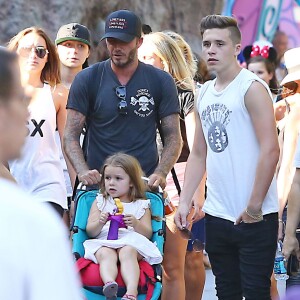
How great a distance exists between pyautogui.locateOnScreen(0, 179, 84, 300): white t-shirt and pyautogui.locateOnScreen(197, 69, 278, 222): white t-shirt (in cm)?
321

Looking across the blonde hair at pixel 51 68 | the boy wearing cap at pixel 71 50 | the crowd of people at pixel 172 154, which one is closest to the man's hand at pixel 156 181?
the crowd of people at pixel 172 154

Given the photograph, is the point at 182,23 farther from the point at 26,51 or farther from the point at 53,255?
the point at 53,255

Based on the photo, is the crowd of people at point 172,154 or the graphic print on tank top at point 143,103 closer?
the crowd of people at point 172,154

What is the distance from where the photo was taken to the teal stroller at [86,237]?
5508 millimetres

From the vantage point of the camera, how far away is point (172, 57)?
6.81m

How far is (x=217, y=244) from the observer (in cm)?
524

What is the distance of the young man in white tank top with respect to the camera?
5047 millimetres

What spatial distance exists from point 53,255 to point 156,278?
3.70m

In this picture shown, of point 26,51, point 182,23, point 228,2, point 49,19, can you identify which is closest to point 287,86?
point 26,51

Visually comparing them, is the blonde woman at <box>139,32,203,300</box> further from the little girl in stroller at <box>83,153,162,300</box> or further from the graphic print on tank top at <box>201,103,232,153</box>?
the graphic print on tank top at <box>201,103,232,153</box>

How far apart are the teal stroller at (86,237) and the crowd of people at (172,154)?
0.05 metres

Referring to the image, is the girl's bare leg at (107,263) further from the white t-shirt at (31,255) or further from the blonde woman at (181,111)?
the white t-shirt at (31,255)

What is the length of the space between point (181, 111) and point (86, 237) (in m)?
1.29

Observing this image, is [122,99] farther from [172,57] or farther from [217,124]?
[172,57]
